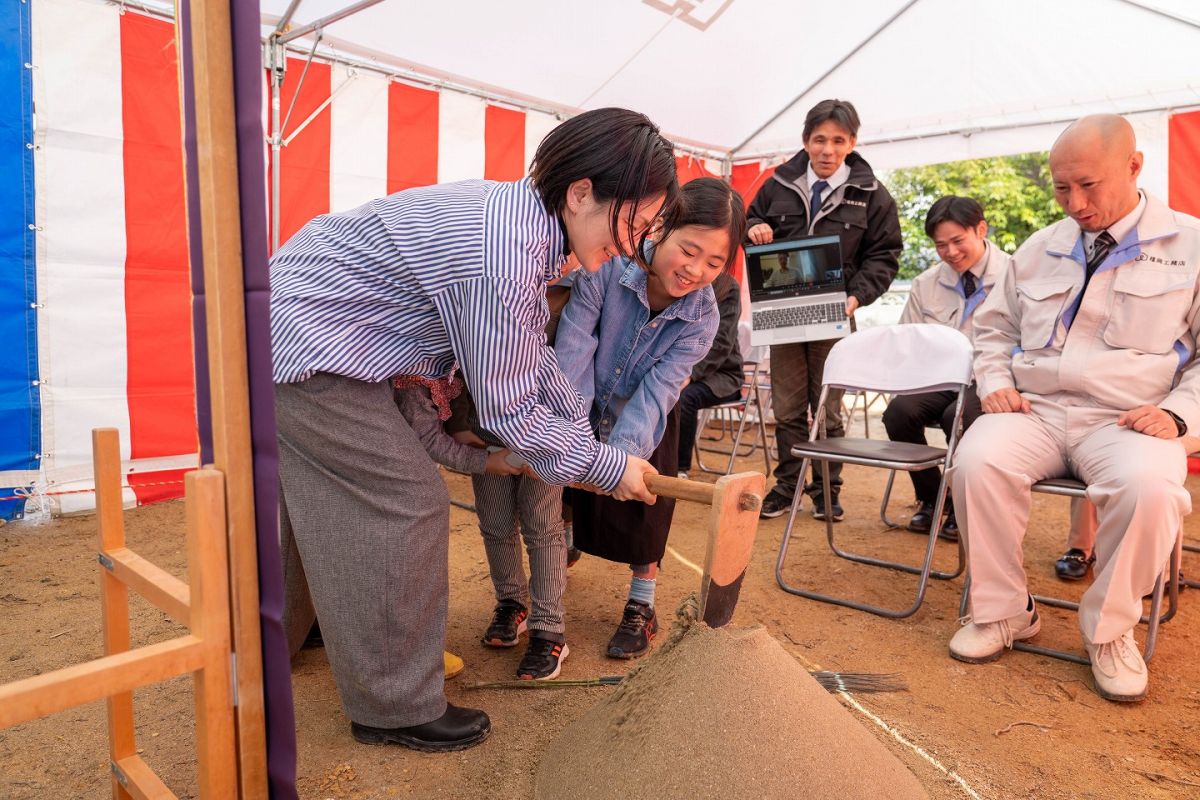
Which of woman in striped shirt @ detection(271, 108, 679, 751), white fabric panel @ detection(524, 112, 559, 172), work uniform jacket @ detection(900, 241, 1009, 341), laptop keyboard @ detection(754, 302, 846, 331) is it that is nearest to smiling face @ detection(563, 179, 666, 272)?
woman in striped shirt @ detection(271, 108, 679, 751)

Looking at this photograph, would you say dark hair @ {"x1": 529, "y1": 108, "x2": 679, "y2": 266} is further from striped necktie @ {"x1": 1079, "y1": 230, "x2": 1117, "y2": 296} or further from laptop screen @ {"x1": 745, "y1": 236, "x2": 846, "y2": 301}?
laptop screen @ {"x1": 745, "y1": 236, "x2": 846, "y2": 301}

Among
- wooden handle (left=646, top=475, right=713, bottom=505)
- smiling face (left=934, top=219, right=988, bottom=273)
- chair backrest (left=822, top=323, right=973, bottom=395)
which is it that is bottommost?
wooden handle (left=646, top=475, right=713, bottom=505)

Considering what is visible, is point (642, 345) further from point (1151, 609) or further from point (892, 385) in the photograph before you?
point (1151, 609)

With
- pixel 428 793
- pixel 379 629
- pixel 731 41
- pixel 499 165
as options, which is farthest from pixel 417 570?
pixel 731 41

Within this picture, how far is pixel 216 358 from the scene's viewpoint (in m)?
1.03

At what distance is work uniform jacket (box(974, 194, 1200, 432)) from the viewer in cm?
241

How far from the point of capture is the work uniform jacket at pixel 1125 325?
7.91 ft

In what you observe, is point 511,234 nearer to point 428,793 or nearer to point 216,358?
point 216,358

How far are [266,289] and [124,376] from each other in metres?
3.16

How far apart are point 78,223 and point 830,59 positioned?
15.3 ft

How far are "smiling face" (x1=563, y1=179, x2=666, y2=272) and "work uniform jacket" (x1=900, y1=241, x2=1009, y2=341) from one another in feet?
9.24

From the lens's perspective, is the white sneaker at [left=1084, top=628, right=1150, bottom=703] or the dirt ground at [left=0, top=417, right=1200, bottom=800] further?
the white sneaker at [left=1084, top=628, right=1150, bottom=703]

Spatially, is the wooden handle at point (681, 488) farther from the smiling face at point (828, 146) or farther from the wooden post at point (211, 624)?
the smiling face at point (828, 146)

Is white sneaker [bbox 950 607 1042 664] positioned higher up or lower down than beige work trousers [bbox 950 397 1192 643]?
lower down
